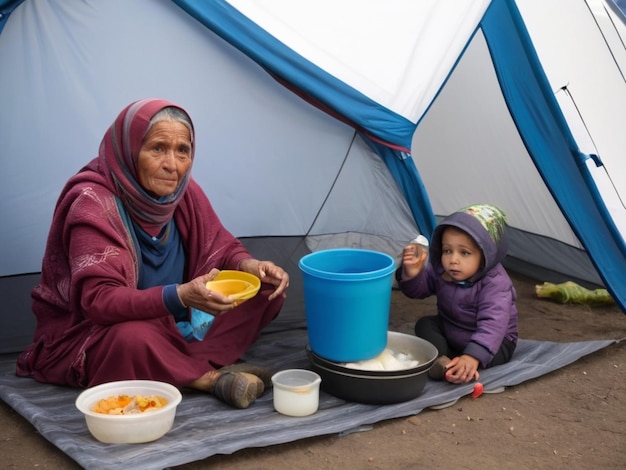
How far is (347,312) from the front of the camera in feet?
9.14

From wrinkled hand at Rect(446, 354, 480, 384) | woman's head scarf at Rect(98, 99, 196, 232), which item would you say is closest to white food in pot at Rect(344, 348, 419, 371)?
wrinkled hand at Rect(446, 354, 480, 384)

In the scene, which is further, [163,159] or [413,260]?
[413,260]

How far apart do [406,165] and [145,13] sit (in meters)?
1.21

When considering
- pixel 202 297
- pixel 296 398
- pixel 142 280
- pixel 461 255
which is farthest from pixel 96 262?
pixel 461 255

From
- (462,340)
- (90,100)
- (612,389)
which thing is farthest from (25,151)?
(612,389)

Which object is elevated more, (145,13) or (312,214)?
(145,13)

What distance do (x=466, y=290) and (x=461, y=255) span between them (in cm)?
14

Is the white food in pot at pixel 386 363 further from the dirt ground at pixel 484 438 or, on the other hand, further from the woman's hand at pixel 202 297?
the woman's hand at pixel 202 297

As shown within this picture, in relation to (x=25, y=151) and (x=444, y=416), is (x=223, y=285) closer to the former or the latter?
(x=444, y=416)

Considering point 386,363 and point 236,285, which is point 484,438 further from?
point 236,285

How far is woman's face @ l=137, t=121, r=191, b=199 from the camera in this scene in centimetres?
281

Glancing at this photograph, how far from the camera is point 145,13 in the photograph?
3242 mm

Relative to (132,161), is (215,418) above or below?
below

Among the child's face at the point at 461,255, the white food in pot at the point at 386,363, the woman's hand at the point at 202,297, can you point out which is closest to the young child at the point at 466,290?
the child's face at the point at 461,255
